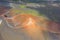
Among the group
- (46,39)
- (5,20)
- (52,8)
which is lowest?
(46,39)

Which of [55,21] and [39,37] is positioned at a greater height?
[55,21]

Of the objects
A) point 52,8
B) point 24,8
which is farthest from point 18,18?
point 52,8

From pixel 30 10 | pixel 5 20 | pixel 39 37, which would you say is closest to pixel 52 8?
pixel 30 10

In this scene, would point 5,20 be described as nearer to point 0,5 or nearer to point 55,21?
point 0,5

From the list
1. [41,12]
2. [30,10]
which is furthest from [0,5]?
[41,12]

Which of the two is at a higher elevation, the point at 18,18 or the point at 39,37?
the point at 18,18

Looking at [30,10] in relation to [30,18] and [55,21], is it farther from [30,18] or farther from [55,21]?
[55,21]

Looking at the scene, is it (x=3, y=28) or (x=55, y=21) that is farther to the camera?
(x=3, y=28)

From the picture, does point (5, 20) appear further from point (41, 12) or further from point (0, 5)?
point (41, 12)
